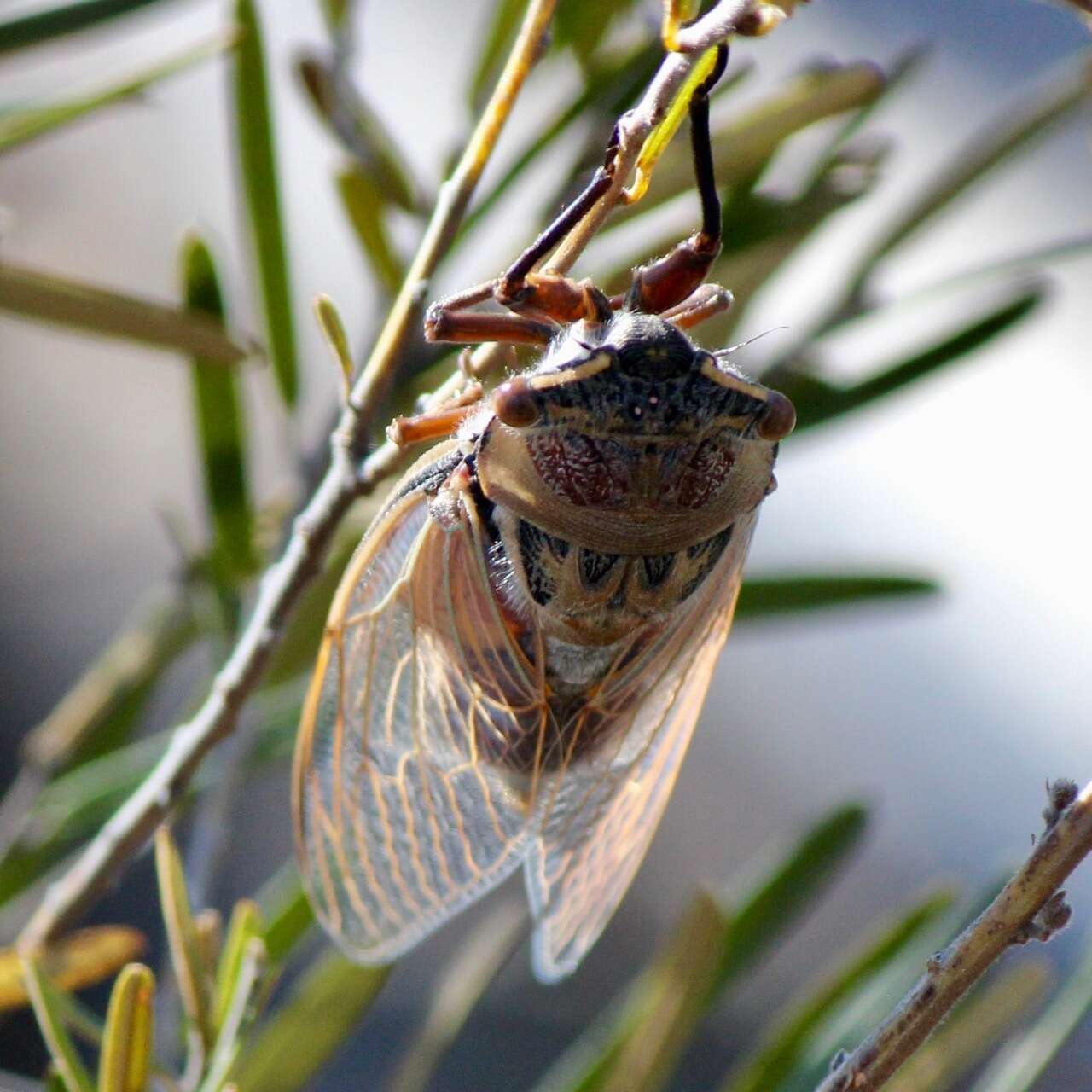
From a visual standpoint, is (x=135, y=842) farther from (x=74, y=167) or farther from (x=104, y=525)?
(x=74, y=167)

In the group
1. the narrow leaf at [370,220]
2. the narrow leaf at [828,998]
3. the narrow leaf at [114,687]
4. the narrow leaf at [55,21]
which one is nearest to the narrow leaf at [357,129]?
the narrow leaf at [370,220]

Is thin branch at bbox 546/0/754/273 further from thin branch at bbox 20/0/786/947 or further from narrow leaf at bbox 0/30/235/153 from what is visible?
narrow leaf at bbox 0/30/235/153

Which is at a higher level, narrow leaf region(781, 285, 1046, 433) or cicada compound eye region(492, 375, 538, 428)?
cicada compound eye region(492, 375, 538, 428)

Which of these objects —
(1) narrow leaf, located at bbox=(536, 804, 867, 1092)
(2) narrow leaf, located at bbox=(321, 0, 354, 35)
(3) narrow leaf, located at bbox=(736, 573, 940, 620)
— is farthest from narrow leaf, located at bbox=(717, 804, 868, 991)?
(2) narrow leaf, located at bbox=(321, 0, 354, 35)

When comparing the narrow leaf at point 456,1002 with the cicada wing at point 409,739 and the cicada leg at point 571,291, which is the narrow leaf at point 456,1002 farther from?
the cicada leg at point 571,291

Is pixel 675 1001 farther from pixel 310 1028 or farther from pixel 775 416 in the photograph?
pixel 775 416

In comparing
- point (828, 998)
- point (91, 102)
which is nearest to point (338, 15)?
point (91, 102)

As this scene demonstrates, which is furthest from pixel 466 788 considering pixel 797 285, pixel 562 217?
pixel 797 285

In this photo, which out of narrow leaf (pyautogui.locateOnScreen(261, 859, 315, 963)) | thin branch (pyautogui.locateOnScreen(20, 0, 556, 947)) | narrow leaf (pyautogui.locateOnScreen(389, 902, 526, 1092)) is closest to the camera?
thin branch (pyautogui.locateOnScreen(20, 0, 556, 947))
